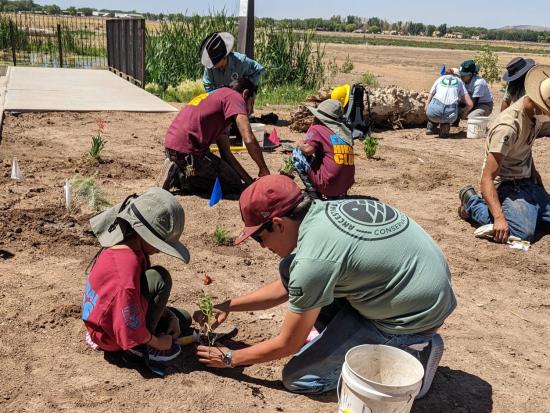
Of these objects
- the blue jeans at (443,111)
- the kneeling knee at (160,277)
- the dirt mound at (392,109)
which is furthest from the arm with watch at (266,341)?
the blue jeans at (443,111)

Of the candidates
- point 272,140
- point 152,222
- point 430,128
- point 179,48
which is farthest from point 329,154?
point 179,48

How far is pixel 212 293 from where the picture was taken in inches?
157

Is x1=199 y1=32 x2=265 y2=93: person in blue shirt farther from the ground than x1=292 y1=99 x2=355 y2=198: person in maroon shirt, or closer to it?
farther from the ground

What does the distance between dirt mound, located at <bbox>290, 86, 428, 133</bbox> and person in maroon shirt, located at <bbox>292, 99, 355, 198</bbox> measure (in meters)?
4.20

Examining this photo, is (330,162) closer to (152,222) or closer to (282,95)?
(152,222)

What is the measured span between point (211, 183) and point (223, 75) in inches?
91.8

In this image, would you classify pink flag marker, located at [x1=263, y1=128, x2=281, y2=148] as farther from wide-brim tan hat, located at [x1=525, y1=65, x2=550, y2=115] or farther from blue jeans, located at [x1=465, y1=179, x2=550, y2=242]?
wide-brim tan hat, located at [x1=525, y1=65, x2=550, y2=115]

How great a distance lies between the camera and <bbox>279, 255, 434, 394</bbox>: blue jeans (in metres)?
2.79

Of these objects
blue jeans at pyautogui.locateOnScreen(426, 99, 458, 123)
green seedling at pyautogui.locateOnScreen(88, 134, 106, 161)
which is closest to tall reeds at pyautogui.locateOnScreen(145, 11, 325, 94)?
blue jeans at pyautogui.locateOnScreen(426, 99, 458, 123)

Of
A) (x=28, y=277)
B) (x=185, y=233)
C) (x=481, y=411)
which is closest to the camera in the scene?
(x=481, y=411)

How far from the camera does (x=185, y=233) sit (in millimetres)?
5074

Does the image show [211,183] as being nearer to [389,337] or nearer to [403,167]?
[403,167]

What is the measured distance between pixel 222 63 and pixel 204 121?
1969 millimetres

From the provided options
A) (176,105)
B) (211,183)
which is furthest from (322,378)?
(176,105)
